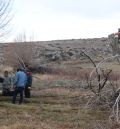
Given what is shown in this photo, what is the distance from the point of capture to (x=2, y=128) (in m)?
14.6

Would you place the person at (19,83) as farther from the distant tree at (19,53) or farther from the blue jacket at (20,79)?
the distant tree at (19,53)

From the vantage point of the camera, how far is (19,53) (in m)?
59.5

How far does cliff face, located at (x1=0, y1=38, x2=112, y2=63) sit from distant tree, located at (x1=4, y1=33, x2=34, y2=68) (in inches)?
40.6

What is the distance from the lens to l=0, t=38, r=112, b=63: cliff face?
6661 centimetres

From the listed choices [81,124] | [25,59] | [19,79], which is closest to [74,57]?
[25,59]

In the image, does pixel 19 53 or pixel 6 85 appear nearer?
pixel 6 85

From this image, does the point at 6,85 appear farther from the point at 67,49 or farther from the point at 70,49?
the point at 70,49

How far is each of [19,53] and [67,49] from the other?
18.7 metres

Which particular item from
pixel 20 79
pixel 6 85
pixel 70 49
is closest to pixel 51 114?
pixel 20 79

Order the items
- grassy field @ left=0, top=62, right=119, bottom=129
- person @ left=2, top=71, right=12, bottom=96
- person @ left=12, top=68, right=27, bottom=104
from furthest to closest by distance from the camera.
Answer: person @ left=2, top=71, right=12, bottom=96, person @ left=12, top=68, right=27, bottom=104, grassy field @ left=0, top=62, right=119, bottom=129

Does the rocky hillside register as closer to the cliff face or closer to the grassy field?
the cliff face

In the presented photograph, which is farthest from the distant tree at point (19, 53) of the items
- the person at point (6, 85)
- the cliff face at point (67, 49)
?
the person at point (6, 85)

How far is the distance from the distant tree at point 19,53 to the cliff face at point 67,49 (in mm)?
1032

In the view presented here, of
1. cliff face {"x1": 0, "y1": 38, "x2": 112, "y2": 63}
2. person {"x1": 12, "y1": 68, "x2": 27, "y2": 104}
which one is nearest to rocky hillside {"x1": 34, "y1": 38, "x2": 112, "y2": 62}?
cliff face {"x1": 0, "y1": 38, "x2": 112, "y2": 63}
